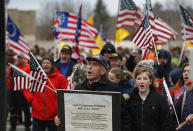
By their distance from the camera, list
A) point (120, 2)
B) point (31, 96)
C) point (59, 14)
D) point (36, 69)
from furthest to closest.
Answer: point (59, 14)
point (120, 2)
point (31, 96)
point (36, 69)

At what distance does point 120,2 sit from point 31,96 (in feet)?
11.9

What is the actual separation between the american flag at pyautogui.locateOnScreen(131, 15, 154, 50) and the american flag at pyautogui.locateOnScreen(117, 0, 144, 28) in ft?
8.38

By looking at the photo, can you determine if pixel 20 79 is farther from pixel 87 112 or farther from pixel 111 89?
pixel 87 112

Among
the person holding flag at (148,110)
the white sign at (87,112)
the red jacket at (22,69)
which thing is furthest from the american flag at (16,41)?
the white sign at (87,112)

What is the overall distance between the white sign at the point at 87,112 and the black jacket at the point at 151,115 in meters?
0.92

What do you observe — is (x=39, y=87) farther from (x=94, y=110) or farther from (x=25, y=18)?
(x=25, y=18)

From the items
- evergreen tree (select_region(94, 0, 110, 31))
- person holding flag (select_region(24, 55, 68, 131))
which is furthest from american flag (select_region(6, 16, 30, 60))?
evergreen tree (select_region(94, 0, 110, 31))

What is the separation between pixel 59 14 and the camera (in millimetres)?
12000

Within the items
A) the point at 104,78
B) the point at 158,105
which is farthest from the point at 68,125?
the point at 158,105

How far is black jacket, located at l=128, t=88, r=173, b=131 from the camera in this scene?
200 inches

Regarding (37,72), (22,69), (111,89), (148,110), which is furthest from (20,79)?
(22,69)

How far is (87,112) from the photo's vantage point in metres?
4.40

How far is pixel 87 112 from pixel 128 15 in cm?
663

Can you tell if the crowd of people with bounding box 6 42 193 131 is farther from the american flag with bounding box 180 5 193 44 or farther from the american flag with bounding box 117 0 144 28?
the american flag with bounding box 117 0 144 28
